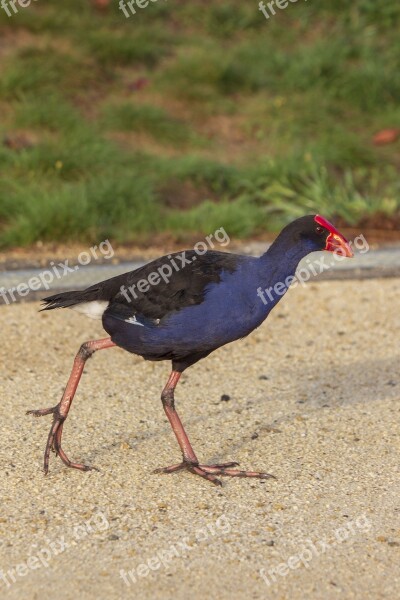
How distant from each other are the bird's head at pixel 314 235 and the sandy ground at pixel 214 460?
112cm

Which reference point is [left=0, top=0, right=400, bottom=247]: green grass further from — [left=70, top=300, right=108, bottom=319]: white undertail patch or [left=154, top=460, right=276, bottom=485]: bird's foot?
[left=154, top=460, right=276, bottom=485]: bird's foot

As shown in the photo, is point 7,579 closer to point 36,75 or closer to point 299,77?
point 36,75

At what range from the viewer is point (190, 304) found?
470 cm

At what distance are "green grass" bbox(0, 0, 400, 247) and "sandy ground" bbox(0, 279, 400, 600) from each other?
7.33 feet

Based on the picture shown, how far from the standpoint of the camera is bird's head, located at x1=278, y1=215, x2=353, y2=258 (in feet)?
16.0

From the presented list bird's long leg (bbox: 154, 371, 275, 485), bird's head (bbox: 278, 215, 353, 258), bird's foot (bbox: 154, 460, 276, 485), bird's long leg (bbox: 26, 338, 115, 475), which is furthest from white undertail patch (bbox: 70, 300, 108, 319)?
bird's head (bbox: 278, 215, 353, 258)

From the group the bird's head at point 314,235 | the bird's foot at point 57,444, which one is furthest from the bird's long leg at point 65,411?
the bird's head at point 314,235

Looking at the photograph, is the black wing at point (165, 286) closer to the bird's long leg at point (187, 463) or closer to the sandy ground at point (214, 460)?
the bird's long leg at point (187, 463)

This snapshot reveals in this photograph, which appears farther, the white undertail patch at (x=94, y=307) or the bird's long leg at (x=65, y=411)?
the white undertail patch at (x=94, y=307)

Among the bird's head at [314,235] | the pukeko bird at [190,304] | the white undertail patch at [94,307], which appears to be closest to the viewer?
the pukeko bird at [190,304]

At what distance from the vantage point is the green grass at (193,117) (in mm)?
9492

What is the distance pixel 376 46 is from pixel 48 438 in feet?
33.3

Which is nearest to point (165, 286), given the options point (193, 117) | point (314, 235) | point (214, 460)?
point (314, 235)

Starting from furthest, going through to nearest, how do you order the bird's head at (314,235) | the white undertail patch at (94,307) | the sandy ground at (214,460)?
the white undertail patch at (94,307) < the bird's head at (314,235) < the sandy ground at (214,460)
